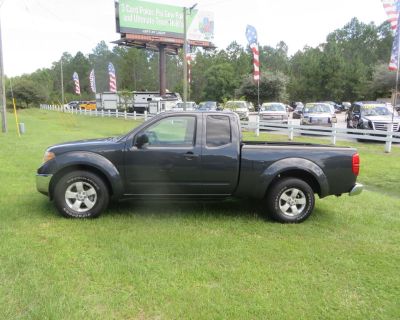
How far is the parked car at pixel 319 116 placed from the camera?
2133 centimetres

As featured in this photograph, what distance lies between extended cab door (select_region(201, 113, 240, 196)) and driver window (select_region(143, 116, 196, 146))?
0.23m

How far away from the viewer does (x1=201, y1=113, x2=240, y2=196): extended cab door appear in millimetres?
5938

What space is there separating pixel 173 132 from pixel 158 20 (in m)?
45.6

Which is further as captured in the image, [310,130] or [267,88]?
[267,88]

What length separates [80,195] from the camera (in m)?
5.94

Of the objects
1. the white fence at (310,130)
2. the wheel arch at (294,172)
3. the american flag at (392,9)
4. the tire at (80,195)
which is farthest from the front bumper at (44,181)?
the american flag at (392,9)

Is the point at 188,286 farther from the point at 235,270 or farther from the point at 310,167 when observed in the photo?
the point at 310,167

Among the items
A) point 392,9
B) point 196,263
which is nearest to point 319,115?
point 392,9

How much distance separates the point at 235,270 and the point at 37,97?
266 feet

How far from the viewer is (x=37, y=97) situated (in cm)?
7788

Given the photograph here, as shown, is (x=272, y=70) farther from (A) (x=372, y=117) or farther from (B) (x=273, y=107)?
(A) (x=372, y=117)

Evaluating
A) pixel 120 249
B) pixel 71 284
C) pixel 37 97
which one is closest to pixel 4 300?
pixel 71 284

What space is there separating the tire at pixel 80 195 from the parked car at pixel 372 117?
14.9 metres

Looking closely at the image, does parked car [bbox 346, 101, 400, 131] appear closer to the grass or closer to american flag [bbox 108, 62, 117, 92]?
the grass
